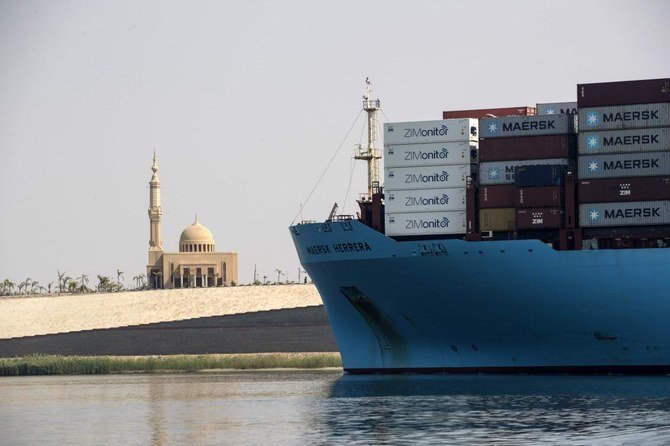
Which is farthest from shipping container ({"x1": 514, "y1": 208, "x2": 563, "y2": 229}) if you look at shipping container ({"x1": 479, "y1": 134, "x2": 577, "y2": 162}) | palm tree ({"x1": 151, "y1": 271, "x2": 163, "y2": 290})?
palm tree ({"x1": 151, "y1": 271, "x2": 163, "y2": 290})

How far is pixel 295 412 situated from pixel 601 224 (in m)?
21.9

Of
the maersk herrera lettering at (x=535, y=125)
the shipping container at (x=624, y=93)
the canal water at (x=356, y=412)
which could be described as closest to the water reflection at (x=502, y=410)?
the canal water at (x=356, y=412)

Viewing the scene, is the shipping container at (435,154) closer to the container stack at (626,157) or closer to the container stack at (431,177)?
the container stack at (431,177)

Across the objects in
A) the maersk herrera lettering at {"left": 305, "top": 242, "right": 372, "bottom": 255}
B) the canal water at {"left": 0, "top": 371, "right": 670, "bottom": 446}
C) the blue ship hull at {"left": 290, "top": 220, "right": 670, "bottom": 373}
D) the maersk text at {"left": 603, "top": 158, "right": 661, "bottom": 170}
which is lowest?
the canal water at {"left": 0, "top": 371, "right": 670, "bottom": 446}

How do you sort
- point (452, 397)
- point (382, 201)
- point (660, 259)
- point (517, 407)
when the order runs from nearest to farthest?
1. point (517, 407)
2. point (452, 397)
3. point (660, 259)
4. point (382, 201)

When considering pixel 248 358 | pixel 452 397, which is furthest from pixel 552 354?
pixel 248 358

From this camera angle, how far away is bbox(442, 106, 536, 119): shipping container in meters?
85.4

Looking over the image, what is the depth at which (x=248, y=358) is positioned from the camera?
377 feet

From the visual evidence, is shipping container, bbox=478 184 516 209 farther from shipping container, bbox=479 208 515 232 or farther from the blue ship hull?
the blue ship hull

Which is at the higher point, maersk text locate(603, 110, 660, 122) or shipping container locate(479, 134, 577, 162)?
maersk text locate(603, 110, 660, 122)

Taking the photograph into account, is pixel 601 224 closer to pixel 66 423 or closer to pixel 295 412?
pixel 295 412

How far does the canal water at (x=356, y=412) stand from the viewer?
175 feet

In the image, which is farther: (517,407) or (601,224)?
(601,224)

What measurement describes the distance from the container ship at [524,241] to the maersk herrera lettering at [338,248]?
13 cm
